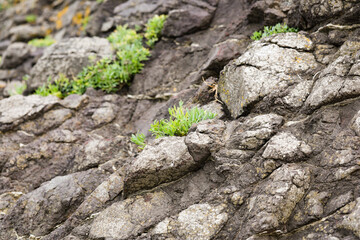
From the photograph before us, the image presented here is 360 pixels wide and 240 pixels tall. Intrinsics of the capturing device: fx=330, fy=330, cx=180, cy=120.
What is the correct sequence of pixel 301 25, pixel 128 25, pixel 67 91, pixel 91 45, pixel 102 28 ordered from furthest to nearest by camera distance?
pixel 102 28 < pixel 128 25 < pixel 91 45 < pixel 67 91 < pixel 301 25

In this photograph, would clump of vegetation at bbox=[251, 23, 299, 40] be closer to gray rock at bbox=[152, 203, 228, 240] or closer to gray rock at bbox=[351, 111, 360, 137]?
gray rock at bbox=[351, 111, 360, 137]

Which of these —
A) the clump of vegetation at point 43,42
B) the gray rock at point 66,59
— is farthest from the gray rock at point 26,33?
the gray rock at point 66,59

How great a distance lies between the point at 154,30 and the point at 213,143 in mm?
5715

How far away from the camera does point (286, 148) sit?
4.72 meters

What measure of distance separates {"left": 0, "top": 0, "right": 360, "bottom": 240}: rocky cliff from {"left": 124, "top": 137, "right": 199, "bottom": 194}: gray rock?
17mm

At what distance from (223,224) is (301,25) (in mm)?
4437

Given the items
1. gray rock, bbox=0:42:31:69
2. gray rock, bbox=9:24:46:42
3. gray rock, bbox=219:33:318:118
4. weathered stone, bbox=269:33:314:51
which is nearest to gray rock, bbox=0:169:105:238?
gray rock, bbox=219:33:318:118

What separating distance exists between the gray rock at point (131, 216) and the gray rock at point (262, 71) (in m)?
2.08

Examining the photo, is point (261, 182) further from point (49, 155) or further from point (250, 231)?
point (49, 155)

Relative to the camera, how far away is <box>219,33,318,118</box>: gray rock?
5.77 meters

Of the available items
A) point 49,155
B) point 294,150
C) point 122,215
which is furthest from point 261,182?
point 49,155

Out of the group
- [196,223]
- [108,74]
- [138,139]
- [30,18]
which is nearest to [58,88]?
[108,74]

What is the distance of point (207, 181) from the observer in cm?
514

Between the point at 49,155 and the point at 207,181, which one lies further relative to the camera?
the point at 49,155
